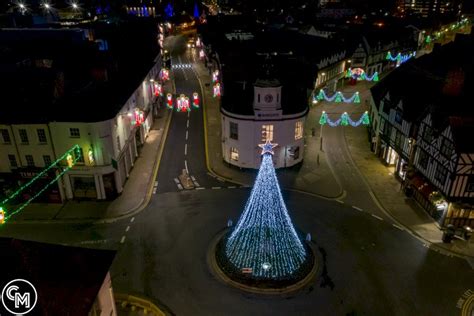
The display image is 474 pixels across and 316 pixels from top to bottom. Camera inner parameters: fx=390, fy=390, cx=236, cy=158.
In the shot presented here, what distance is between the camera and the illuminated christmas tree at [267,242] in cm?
3084

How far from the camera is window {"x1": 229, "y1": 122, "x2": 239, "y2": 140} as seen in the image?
4691 cm

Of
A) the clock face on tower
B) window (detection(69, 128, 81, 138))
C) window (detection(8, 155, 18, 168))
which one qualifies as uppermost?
the clock face on tower

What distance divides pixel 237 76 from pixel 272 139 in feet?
78.7

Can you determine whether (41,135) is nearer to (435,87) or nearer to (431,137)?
(431,137)

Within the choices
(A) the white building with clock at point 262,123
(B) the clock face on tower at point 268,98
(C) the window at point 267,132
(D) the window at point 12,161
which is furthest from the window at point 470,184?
(D) the window at point 12,161

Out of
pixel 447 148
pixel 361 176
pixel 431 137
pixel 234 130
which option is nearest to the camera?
pixel 447 148

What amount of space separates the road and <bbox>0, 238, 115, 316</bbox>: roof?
920 cm

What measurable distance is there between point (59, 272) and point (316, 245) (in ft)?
73.0

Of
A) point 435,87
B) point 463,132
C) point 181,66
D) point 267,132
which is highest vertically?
point 435,87

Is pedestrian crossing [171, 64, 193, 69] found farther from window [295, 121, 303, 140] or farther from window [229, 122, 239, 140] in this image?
window [295, 121, 303, 140]

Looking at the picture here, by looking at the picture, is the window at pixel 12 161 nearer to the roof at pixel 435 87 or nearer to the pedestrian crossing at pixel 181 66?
the roof at pixel 435 87

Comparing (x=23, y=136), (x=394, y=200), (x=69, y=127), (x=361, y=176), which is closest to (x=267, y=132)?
(x=361, y=176)

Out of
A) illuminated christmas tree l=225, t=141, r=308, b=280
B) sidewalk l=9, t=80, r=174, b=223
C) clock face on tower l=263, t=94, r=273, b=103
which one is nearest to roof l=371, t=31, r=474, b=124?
clock face on tower l=263, t=94, r=273, b=103

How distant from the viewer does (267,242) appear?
32531 mm
